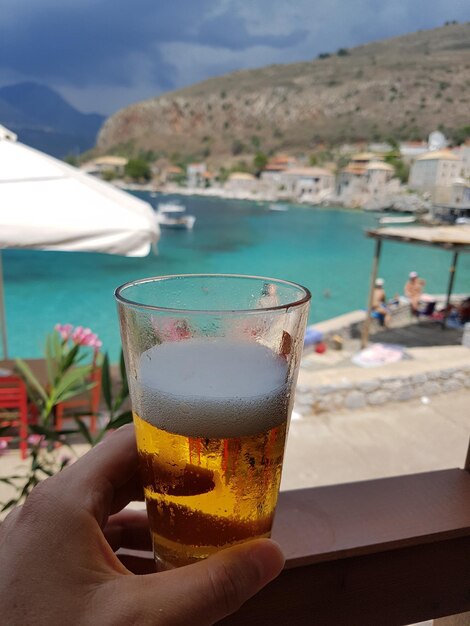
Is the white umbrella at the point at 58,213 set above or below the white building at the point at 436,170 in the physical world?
below

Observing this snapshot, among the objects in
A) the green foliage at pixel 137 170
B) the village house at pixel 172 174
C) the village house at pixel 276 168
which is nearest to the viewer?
the village house at pixel 276 168

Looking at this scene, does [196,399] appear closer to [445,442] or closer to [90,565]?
[90,565]

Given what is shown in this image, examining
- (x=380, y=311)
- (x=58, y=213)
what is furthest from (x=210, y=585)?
(x=380, y=311)

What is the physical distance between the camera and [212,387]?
0.45 m

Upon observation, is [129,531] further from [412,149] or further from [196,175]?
[196,175]

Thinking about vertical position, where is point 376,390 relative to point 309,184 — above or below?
below

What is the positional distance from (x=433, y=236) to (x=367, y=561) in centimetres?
739

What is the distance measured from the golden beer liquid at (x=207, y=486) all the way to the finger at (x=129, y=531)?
21cm

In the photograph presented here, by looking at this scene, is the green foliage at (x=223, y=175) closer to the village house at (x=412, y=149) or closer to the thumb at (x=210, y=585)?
the village house at (x=412, y=149)

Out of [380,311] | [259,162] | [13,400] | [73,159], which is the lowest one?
[380,311]

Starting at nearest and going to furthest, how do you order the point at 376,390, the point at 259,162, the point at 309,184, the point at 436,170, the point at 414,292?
the point at 376,390 < the point at 414,292 < the point at 436,170 < the point at 309,184 < the point at 259,162

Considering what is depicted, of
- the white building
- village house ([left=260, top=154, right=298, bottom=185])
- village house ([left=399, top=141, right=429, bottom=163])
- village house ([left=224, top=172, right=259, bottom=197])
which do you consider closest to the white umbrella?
the white building

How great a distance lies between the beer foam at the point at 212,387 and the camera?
45cm

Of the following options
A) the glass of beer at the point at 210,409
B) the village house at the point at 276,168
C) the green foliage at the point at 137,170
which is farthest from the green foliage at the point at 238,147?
the glass of beer at the point at 210,409
